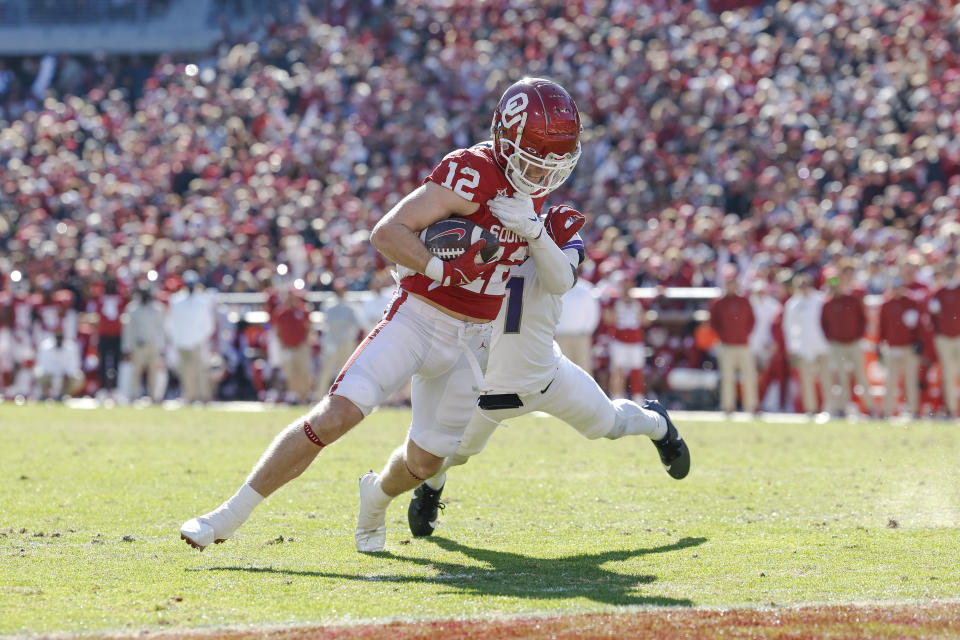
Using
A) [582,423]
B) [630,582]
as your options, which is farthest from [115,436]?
[630,582]

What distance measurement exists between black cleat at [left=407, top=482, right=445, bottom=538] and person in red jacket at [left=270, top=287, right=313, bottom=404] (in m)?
11.1

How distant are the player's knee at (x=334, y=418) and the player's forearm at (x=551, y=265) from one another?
3.26 ft

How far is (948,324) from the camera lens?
1428 cm

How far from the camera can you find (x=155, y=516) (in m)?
6.74

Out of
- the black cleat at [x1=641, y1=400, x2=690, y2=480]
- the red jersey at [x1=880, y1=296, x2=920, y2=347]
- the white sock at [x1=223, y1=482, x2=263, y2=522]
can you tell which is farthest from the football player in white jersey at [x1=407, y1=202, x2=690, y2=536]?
the red jersey at [x1=880, y1=296, x2=920, y2=347]

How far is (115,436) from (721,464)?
5.47 m

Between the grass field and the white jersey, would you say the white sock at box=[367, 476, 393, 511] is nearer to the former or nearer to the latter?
the grass field

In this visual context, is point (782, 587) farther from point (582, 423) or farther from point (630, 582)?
point (582, 423)

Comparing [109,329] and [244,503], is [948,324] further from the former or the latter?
[109,329]

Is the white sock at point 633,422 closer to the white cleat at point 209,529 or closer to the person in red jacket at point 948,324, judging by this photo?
the white cleat at point 209,529

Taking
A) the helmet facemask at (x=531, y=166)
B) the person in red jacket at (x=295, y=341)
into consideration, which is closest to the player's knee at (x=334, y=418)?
the helmet facemask at (x=531, y=166)

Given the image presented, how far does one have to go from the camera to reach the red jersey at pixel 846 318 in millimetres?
14586

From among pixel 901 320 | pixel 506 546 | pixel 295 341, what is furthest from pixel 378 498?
pixel 295 341

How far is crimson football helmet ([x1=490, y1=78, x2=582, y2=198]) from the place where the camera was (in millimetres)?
5484
